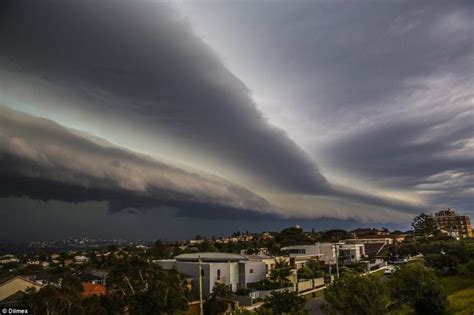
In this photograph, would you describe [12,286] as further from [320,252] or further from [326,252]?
[326,252]

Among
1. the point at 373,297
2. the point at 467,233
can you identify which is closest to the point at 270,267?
the point at 373,297

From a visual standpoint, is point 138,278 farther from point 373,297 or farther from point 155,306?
point 373,297

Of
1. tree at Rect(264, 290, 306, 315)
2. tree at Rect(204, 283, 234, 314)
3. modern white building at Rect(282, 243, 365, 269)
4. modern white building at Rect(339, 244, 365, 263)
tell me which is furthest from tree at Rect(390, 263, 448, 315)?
modern white building at Rect(339, 244, 365, 263)

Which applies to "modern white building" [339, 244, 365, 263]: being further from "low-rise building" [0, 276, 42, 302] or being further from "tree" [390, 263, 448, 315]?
"low-rise building" [0, 276, 42, 302]

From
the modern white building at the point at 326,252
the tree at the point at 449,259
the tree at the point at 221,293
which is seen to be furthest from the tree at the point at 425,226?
the tree at the point at 221,293

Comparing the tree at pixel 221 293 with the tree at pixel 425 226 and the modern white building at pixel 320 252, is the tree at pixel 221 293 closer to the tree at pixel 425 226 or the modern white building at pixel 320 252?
the modern white building at pixel 320 252
